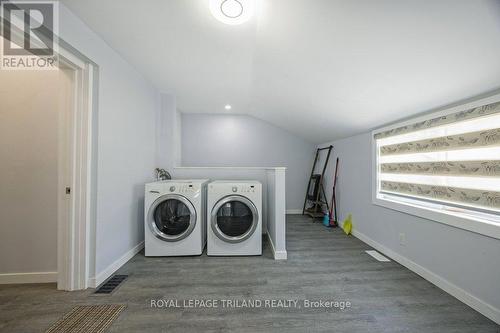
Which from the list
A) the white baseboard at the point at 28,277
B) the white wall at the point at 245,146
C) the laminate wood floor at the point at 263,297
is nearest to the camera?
the laminate wood floor at the point at 263,297

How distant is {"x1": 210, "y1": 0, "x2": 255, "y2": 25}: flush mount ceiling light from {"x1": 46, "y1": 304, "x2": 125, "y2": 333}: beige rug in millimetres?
2189

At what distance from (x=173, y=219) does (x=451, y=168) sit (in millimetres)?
2692

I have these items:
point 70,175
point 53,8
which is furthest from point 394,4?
point 70,175

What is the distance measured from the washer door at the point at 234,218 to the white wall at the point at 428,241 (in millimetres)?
1548

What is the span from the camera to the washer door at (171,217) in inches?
87.9

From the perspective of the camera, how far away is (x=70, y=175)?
1628mm

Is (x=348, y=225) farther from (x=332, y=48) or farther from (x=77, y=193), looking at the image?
(x=77, y=193)

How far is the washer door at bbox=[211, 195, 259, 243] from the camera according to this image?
7.43 feet

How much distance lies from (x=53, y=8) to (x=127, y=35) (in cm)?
47

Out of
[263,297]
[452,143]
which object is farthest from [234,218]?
[452,143]

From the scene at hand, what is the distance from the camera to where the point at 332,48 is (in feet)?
5.23

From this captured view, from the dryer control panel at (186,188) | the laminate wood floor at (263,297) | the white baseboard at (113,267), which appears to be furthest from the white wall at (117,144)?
the dryer control panel at (186,188)

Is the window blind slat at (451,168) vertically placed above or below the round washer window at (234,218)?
above

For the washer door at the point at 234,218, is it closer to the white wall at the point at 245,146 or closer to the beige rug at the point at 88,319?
the beige rug at the point at 88,319
